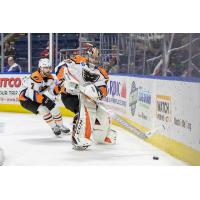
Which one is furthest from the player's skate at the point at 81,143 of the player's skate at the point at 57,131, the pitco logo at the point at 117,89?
the pitco logo at the point at 117,89

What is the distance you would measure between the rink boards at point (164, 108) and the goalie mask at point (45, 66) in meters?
0.94

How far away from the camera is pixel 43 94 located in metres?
6.08

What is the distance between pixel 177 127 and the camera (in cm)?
485

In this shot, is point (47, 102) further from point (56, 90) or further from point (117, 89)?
point (117, 89)

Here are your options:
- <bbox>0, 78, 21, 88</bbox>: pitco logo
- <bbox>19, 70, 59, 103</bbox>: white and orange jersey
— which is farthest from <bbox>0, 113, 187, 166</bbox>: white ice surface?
<bbox>0, 78, 21, 88</bbox>: pitco logo

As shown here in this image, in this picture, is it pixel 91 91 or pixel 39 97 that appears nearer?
pixel 91 91

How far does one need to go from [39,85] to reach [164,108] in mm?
1467

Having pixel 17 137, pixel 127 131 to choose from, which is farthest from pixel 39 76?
pixel 127 131

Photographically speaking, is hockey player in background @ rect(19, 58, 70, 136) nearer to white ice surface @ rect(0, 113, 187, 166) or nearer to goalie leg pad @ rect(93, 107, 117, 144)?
white ice surface @ rect(0, 113, 187, 166)

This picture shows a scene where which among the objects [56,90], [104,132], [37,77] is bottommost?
[104,132]

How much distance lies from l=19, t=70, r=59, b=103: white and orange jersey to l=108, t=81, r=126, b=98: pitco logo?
3.27ft

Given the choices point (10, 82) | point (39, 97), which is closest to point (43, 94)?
point (39, 97)

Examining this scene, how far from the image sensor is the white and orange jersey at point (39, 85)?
19.8 feet

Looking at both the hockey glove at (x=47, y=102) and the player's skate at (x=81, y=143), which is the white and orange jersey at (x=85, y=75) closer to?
the player's skate at (x=81, y=143)
